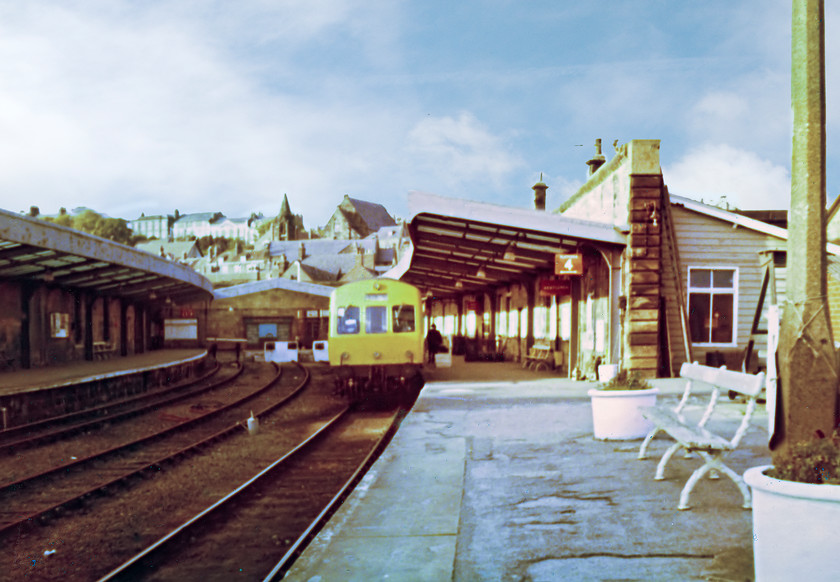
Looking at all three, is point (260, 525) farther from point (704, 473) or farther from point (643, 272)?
point (643, 272)

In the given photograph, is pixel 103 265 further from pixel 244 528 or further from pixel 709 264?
pixel 709 264

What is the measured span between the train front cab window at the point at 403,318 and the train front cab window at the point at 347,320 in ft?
2.77

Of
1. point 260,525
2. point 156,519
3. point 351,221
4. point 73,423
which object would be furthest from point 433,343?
point 351,221

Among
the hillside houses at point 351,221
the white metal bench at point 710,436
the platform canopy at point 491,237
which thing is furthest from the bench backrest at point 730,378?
the hillside houses at point 351,221

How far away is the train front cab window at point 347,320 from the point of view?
51.7ft

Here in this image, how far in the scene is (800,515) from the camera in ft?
9.97

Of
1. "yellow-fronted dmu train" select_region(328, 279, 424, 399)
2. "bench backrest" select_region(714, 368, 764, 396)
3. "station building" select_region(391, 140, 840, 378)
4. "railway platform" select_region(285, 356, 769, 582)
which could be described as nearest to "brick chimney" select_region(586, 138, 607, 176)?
"station building" select_region(391, 140, 840, 378)

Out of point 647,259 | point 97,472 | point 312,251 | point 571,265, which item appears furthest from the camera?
point 312,251

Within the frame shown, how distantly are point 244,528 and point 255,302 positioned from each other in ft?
112

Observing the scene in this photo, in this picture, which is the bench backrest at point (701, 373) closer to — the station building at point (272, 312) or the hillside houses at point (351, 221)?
the station building at point (272, 312)

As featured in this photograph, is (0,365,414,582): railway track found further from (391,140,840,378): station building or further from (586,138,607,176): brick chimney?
(586,138,607,176): brick chimney

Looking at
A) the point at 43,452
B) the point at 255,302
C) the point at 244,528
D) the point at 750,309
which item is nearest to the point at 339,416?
the point at 43,452

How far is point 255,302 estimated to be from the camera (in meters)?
39.9

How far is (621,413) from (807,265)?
352cm
